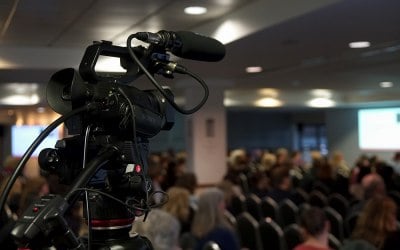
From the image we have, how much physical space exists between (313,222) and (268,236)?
1.28m

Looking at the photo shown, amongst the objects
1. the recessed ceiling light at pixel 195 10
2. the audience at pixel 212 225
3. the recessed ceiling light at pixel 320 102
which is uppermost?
the recessed ceiling light at pixel 195 10

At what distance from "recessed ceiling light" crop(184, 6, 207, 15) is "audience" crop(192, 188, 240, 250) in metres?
1.64

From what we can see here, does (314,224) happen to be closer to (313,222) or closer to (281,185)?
(313,222)

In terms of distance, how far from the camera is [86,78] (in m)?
0.98

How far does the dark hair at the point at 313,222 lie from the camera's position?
3682mm

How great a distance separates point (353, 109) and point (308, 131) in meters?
6.44

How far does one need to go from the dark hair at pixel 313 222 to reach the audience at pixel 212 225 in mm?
571

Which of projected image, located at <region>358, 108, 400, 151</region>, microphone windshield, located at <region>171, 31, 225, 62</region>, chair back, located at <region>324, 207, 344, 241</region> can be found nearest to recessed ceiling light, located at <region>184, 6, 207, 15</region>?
chair back, located at <region>324, 207, 344, 241</region>

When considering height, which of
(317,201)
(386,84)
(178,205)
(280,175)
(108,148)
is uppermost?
(386,84)

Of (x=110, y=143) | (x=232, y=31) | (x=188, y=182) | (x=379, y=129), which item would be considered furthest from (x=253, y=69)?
(x=379, y=129)

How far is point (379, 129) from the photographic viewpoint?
16.7 meters

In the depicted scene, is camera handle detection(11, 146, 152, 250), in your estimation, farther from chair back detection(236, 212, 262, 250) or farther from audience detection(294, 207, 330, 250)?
chair back detection(236, 212, 262, 250)

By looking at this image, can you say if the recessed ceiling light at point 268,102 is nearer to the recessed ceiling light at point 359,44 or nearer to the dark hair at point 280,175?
the dark hair at point 280,175

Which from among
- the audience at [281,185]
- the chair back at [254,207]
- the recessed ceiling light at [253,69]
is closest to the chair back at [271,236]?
the chair back at [254,207]
